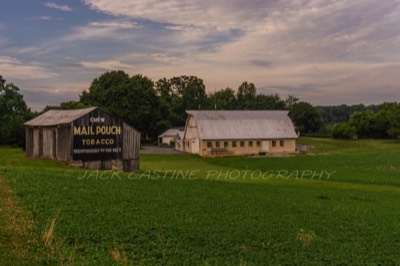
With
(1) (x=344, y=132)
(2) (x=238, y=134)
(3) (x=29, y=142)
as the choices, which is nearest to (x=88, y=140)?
(3) (x=29, y=142)

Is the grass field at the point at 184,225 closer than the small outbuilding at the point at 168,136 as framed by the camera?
Yes

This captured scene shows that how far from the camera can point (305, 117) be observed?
127 meters

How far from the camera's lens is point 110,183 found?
1012 inches

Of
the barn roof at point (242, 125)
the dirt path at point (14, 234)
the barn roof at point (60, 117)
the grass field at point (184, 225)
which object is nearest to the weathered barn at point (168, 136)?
the barn roof at point (242, 125)

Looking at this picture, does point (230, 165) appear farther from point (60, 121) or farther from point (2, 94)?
point (2, 94)

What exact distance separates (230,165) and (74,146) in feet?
73.4

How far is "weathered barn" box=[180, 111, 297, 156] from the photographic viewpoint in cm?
7319

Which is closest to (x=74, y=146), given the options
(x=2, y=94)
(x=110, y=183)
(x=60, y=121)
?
(x=60, y=121)

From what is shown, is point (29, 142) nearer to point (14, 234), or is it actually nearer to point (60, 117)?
point (60, 117)

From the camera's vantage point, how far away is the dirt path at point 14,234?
10586mm

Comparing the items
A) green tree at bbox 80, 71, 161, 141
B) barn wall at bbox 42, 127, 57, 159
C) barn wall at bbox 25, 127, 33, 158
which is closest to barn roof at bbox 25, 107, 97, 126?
barn wall at bbox 42, 127, 57, 159

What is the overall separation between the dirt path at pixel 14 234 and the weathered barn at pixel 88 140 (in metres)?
25.9

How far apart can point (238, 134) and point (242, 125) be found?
8.60ft

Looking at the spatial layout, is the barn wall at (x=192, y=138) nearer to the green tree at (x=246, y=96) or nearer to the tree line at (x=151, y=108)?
the tree line at (x=151, y=108)
